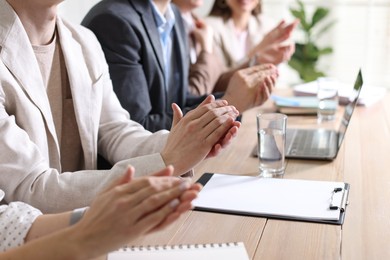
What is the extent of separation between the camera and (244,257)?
103cm

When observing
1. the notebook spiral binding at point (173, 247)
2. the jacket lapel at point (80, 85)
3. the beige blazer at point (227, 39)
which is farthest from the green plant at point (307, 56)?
the notebook spiral binding at point (173, 247)

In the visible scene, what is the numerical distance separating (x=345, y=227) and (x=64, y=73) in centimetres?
76

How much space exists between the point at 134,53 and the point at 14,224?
0.97m

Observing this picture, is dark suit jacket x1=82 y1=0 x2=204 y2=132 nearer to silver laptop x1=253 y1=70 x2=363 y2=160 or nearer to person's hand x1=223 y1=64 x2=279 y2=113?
person's hand x1=223 y1=64 x2=279 y2=113

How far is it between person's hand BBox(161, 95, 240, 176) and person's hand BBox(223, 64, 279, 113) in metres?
0.61

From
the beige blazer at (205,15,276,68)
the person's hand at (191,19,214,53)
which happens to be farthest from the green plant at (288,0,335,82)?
the person's hand at (191,19,214,53)

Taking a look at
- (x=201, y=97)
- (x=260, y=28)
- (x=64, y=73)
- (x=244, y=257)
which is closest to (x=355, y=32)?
(x=260, y=28)

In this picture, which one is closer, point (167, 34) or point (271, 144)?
point (271, 144)

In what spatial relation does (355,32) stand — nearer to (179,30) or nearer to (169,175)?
(179,30)

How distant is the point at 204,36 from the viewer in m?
2.73

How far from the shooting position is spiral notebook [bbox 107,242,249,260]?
3.37 ft

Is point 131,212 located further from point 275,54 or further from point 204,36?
point 204,36

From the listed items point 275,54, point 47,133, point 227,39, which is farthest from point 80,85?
point 227,39

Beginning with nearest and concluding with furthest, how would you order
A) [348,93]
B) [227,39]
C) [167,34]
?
[167,34]
[348,93]
[227,39]
